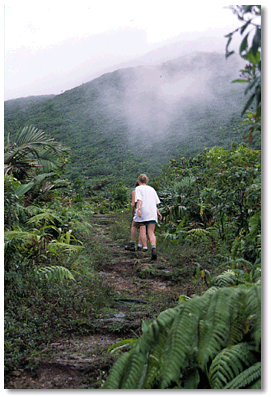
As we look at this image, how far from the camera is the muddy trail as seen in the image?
7.38 feet

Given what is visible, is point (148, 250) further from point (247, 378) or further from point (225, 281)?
point (247, 378)

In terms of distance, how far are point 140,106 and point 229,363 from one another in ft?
11.9

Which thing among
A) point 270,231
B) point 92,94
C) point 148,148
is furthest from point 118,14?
point 148,148

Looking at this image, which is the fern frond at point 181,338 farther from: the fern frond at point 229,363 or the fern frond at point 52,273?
the fern frond at point 52,273

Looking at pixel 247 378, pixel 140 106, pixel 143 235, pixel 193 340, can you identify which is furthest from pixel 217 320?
pixel 143 235

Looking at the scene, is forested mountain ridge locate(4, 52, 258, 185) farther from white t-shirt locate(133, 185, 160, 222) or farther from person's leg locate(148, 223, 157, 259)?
person's leg locate(148, 223, 157, 259)

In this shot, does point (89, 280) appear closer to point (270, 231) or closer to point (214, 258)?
point (214, 258)

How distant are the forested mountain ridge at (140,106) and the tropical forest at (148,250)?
22 millimetres

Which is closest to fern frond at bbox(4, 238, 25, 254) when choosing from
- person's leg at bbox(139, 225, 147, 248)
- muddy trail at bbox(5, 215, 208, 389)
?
muddy trail at bbox(5, 215, 208, 389)

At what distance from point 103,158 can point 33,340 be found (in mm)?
4216

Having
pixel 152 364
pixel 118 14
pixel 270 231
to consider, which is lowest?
pixel 152 364

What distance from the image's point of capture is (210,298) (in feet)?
5.87

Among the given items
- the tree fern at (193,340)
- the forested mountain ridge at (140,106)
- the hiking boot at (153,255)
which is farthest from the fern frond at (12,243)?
the hiking boot at (153,255)

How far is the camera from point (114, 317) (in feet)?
10.6
